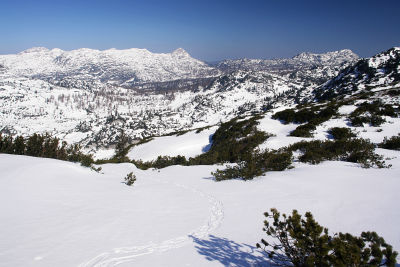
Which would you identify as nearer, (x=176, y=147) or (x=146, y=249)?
(x=146, y=249)

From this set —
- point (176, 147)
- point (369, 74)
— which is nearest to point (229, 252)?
point (176, 147)

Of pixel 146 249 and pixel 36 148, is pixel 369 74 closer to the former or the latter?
pixel 36 148

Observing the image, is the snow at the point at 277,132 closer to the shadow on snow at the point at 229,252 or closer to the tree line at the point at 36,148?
the shadow on snow at the point at 229,252

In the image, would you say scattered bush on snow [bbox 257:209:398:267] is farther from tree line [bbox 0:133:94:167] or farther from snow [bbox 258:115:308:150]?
tree line [bbox 0:133:94:167]

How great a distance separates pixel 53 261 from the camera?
458 cm

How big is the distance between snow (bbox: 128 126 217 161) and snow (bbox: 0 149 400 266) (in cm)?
1858

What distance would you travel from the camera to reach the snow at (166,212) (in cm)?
504

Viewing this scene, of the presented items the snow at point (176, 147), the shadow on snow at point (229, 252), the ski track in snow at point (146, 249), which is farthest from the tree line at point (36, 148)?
the shadow on snow at point (229, 252)

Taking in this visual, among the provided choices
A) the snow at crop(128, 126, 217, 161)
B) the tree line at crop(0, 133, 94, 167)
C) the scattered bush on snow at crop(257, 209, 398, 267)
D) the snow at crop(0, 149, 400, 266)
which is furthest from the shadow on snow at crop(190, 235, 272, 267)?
the snow at crop(128, 126, 217, 161)

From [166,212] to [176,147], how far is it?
80.8 feet

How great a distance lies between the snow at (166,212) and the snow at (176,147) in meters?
18.6

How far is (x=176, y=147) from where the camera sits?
3269 centimetres

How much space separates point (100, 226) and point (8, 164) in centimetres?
795

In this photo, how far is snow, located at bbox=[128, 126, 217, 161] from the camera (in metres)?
31.2
